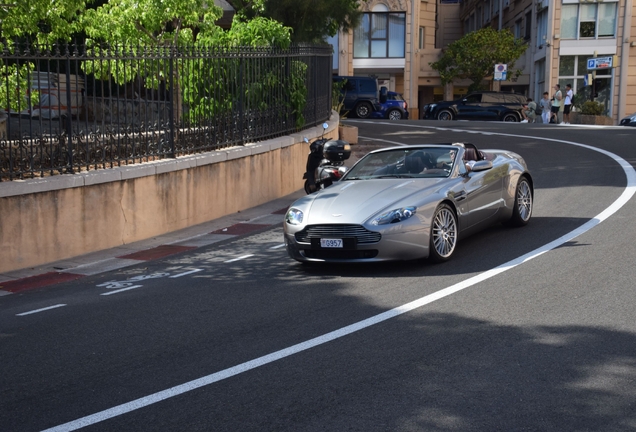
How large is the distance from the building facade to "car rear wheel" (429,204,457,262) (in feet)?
106

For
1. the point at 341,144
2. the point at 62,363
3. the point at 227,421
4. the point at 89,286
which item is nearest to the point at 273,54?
the point at 341,144

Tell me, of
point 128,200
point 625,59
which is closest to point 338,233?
point 128,200

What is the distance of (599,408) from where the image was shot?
4.92 m

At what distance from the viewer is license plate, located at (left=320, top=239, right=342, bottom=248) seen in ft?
29.3

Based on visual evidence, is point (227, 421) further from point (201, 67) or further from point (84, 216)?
point (201, 67)

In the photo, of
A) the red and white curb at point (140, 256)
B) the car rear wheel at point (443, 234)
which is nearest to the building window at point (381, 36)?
the red and white curb at point (140, 256)

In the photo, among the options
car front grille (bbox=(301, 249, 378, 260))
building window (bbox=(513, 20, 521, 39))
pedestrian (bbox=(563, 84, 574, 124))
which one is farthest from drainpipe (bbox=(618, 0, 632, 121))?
car front grille (bbox=(301, 249, 378, 260))

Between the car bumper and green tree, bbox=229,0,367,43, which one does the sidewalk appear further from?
green tree, bbox=229,0,367,43

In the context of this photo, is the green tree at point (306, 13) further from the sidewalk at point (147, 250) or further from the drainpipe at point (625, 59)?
the drainpipe at point (625, 59)

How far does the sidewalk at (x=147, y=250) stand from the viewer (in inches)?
398

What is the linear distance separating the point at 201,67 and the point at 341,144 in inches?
113

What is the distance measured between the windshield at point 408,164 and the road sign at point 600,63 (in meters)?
32.0

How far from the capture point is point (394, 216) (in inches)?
352

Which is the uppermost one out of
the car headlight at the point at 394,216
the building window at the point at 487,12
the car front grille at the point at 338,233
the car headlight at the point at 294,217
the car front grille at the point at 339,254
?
the building window at the point at 487,12
